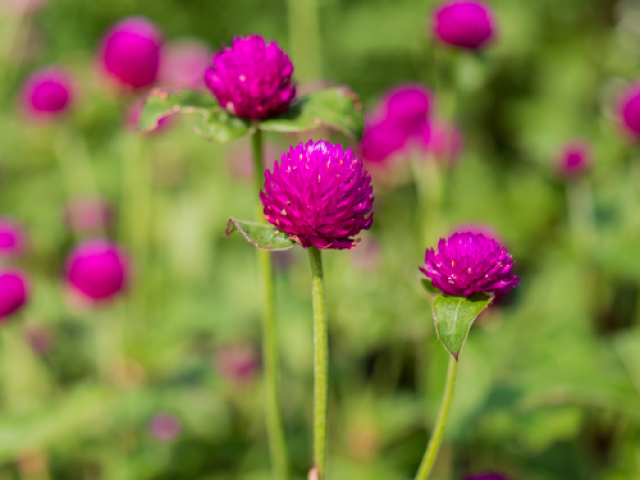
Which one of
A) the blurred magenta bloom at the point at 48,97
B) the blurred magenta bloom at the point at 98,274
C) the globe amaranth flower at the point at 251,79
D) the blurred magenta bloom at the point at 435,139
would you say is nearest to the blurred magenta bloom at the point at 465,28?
the blurred magenta bloom at the point at 435,139

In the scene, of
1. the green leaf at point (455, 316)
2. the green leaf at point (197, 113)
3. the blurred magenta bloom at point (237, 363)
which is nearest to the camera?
the green leaf at point (455, 316)

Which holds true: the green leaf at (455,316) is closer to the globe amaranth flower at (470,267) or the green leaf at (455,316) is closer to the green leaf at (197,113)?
the globe amaranth flower at (470,267)

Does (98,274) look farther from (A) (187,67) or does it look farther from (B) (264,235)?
(A) (187,67)

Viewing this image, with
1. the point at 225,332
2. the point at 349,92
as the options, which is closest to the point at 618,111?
the point at 349,92

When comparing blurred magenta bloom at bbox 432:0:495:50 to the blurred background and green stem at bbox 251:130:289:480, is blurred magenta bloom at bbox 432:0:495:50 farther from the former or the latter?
green stem at bbox 251:130:289:480

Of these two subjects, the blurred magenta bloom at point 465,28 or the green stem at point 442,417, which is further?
the blurred magenta bloom at point 465,28

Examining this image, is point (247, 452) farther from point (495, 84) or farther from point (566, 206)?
point (495, 84)
